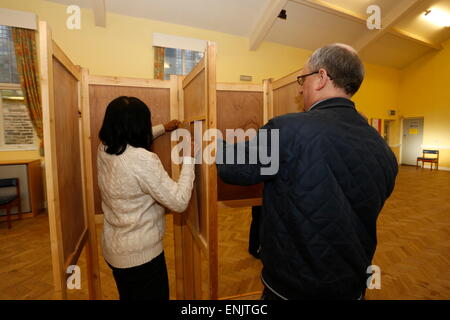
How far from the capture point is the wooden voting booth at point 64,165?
0.86 meters

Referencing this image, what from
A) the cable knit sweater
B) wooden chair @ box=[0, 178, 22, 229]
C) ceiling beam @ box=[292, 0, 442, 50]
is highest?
ceiling beam @ box=[292, 0, 442, 50]

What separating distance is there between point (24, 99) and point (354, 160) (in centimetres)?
539

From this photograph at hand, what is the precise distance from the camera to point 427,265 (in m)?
2.67

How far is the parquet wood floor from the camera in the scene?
88.8 inches

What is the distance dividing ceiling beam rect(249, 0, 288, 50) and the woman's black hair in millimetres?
4888

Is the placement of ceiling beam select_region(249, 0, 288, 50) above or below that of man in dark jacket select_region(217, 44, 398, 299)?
above

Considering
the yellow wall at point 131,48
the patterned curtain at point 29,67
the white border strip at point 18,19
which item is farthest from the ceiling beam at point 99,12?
the patterned curtain at point 29,67

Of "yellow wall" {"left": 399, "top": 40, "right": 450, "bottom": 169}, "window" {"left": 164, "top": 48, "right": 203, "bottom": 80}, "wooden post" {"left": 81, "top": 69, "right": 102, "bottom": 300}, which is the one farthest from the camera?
"yellow wall" {"left": 399, "top": 40, "right": 450, "bottom": 169}

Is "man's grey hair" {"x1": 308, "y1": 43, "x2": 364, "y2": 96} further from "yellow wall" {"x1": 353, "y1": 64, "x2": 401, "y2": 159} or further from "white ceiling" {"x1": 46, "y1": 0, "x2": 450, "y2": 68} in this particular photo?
"yellow wall" {"x1": 353, "y1": 64, "x2": 401, "y2": 159}

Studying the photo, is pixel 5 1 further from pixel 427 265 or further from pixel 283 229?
pixel 427 265

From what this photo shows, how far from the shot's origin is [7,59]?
4246 mm

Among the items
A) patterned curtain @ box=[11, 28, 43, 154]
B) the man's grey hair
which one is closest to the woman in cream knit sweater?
the man's grey hair
